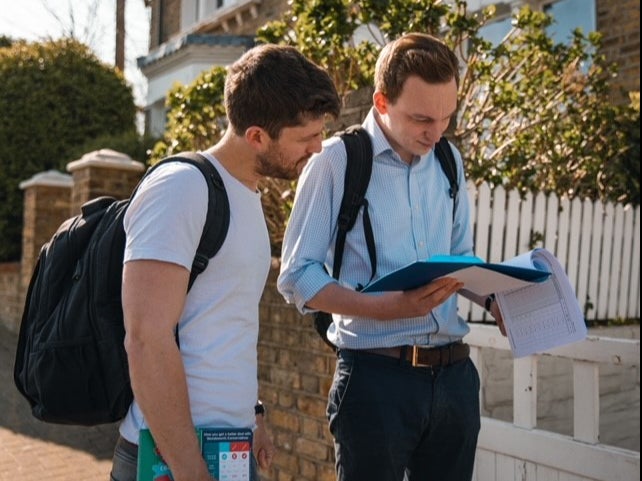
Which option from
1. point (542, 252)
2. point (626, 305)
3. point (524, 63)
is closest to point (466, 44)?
point (524, 63)

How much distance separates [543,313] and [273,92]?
1.10 m

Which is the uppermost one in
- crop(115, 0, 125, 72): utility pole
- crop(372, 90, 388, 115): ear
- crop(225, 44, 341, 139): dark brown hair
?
crop(115, 0, 125, 72): utility pole

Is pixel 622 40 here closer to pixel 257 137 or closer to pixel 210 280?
pixel 257 137

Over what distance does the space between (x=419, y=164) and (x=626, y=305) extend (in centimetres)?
470

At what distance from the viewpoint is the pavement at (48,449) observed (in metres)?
4.77

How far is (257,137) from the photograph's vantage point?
1814mm

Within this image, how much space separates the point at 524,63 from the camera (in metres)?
6.61

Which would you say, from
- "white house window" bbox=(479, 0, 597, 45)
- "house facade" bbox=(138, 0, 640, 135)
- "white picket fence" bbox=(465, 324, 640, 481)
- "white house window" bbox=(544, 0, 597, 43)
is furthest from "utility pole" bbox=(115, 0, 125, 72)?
"white picket fence" bbox=(465, 324, 640, 481)

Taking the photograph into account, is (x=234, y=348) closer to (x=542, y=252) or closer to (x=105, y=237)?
(x=105, y=237)

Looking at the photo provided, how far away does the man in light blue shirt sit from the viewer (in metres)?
2.15

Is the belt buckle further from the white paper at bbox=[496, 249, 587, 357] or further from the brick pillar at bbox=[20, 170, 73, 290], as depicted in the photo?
the brick pillar at bbox=[20, 170, 73, 290]

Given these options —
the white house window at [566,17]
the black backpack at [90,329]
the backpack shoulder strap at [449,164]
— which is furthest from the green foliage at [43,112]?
the black backpack at [90,329]

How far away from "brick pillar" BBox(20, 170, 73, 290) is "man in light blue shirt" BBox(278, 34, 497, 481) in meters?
7.58

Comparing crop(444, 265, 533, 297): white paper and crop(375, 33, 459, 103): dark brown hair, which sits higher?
crop(375, 33, 459, 103): dark brown hair
